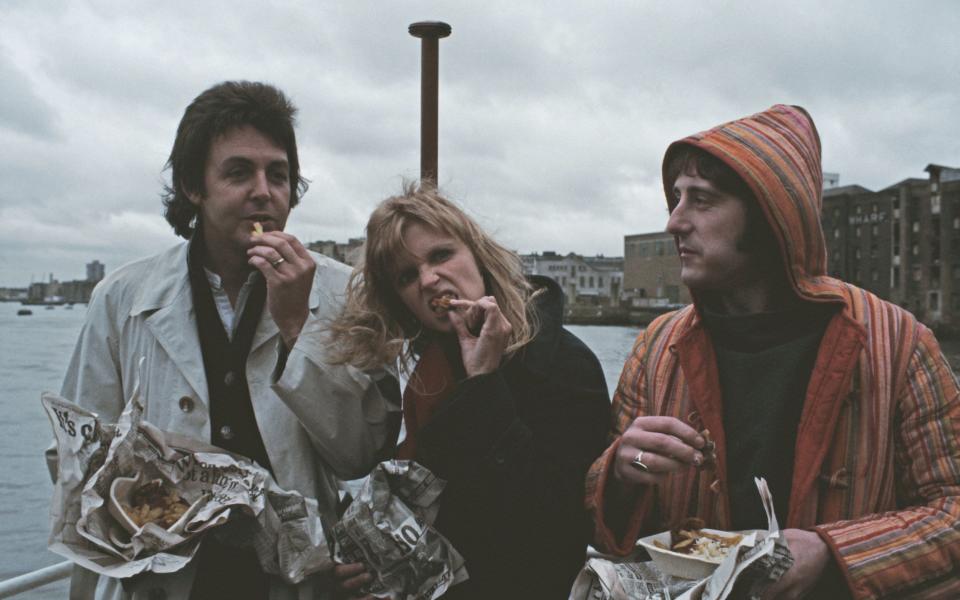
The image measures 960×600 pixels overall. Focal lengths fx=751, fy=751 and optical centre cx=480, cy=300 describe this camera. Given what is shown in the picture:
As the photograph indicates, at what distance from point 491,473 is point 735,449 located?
729 mm

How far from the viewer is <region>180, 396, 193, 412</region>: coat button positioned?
261cm

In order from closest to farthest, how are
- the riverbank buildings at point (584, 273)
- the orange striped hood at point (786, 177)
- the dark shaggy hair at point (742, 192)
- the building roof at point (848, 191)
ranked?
the orange striped hood at point (786, 177), the dark shaggy hair at point (742, 192), the building roof at point (848, 191), the riverbank buildings at point (584, 273)

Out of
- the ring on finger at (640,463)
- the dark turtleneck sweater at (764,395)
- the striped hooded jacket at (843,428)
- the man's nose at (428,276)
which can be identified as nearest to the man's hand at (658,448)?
the ring on finger at (640,463)

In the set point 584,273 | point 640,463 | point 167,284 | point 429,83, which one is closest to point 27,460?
point 429,83

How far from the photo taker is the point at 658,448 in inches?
81.2

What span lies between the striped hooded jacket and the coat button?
54.9 inches

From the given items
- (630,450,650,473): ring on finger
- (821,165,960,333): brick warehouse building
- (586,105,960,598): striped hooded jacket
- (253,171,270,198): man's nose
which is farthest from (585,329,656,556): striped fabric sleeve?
(821,165,960,333): brick warehouse building

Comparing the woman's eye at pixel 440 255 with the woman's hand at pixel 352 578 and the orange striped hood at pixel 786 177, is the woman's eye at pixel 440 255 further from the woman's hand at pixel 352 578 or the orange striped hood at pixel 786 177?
the woman's hand at pixel 352 578

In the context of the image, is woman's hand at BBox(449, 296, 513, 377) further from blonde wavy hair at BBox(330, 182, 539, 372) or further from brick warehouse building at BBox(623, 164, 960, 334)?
brick warehouse building at BBox(623, 164, 960, 334)

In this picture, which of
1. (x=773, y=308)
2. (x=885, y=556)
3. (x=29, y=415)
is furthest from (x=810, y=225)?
(x=29, y=415)

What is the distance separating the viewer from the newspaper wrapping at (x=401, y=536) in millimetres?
2236

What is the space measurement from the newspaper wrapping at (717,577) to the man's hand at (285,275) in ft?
4.27

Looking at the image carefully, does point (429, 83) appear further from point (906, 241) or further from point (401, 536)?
point (906, 241)

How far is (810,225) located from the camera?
2230 mm
